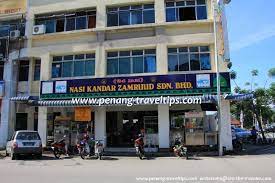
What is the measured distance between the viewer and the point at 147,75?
21.9m

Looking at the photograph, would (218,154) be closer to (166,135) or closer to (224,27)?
(166,135)

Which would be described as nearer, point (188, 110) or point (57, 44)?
point (188, 110)

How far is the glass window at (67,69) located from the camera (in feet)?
79.8

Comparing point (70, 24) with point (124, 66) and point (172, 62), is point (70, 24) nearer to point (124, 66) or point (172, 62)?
point (124, 66)

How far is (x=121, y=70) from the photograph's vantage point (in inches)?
912

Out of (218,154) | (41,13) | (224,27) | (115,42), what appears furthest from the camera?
(41,13)

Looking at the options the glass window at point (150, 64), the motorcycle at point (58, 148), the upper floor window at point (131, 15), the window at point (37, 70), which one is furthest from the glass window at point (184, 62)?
the window at point (37, 70)

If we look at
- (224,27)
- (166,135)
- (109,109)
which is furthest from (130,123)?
(224,27)

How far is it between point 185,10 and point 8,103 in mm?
14635

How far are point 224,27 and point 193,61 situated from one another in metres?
2.98

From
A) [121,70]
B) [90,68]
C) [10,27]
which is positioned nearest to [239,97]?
[121,70]

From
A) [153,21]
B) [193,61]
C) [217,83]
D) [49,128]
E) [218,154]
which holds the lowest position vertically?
[218,154]

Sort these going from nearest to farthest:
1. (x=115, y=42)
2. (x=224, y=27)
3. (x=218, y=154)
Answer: (x=218, y=154), (x=224, y=27), (x=115, y=42)

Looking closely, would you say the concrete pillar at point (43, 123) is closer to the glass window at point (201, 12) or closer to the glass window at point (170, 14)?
the glass window at point (170, 14)
